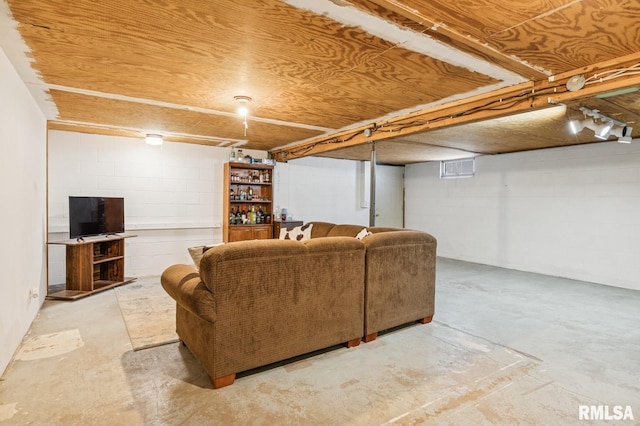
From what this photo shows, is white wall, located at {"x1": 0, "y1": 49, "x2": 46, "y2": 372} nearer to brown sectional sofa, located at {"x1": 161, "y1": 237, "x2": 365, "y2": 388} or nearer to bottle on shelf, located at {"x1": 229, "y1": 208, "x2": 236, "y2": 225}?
brown sectional sofa, located at {"x1": 161, "y1": 237, "x2": 365, "y2": 388}

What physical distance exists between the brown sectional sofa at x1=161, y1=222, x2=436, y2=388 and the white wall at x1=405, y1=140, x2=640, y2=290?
3917 mm

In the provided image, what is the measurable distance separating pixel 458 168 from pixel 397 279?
5172 mm

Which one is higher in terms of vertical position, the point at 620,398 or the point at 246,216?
the point at 246,216

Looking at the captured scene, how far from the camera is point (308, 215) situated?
7297 mm

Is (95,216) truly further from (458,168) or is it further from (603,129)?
(458,168)

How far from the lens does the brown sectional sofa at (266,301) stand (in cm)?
225

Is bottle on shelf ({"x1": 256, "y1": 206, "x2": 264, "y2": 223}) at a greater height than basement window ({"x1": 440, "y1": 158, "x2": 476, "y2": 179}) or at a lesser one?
lesser

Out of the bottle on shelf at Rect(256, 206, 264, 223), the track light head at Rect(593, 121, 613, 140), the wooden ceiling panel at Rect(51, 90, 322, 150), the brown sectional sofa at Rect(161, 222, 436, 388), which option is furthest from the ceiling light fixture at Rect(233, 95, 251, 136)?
the track light head at Rect(593, 121, 613, 140)

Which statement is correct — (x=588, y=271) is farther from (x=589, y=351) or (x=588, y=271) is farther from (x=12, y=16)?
(x=12, y=16)

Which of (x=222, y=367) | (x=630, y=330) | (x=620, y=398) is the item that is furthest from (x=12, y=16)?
(x=630, y=330)

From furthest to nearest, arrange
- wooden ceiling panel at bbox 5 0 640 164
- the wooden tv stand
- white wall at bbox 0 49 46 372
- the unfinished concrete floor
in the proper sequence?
1. the wooden tv stand
2. white wall at bbox 0 49 46 372
3. the unfinished concrete floor
4. wooden ceiling panel at bbox 5 0 640 164

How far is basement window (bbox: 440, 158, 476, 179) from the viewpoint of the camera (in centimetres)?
726

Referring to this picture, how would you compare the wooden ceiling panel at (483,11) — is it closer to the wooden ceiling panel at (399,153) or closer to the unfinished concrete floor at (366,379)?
the unfinished concrete floor at (366,379)

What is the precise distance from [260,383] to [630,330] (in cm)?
362
